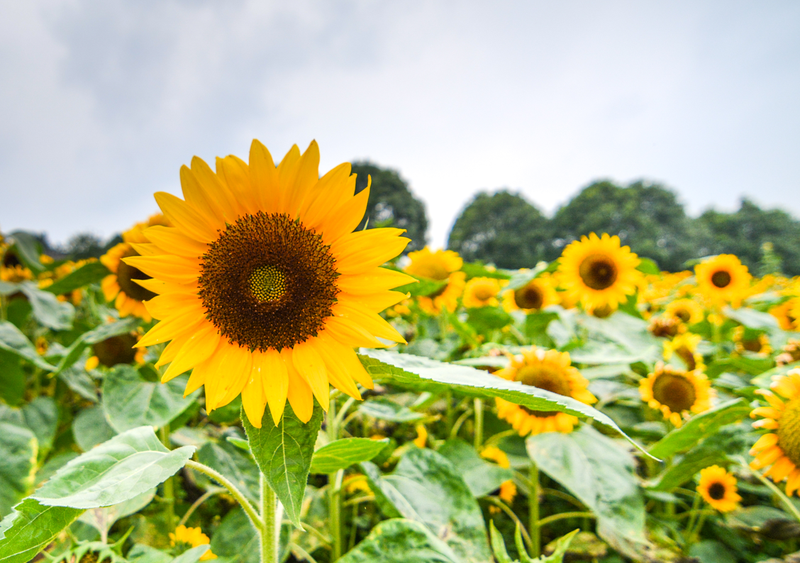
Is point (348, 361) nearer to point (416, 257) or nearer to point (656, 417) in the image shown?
point (656, 417)

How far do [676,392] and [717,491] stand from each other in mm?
367

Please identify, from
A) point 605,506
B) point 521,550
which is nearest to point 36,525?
point 521,550

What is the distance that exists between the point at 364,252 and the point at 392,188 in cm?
1584

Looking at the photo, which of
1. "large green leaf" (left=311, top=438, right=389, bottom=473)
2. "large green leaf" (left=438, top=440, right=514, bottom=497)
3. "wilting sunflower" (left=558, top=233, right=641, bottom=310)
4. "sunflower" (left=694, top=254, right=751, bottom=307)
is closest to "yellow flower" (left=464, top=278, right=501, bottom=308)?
"wilting sunflower" (left=558, top=233, right=641, bottom=310)

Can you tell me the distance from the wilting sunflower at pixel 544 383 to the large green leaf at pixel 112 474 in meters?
1.03

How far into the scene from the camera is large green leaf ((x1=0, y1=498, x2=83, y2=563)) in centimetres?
52

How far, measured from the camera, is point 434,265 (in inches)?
98.4

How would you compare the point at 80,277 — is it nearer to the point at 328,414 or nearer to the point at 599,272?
the point at 328,414

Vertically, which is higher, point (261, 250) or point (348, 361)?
point (261, 250)

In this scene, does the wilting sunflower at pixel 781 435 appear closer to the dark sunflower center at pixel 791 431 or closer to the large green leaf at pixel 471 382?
the dark sunflower center at pixel 791 431

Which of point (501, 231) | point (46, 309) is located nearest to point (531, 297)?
point (46, 309)

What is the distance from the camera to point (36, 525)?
537 mm

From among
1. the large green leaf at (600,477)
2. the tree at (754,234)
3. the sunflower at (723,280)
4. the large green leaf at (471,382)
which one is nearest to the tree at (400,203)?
the sunflower at (723,280)

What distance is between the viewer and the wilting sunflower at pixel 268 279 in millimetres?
684
